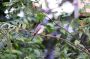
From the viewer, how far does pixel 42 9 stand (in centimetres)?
158

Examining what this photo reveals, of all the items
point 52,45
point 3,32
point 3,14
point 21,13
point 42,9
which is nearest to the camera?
point 3,32

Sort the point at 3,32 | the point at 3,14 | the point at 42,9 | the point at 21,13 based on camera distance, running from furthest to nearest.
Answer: the point at 3,14 < the point at 21,13 < the point at 42,9 < the point at 3,32

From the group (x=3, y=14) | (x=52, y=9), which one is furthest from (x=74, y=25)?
(x=3, y=14)

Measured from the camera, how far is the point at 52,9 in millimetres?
1543

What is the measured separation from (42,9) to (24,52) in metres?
0.32

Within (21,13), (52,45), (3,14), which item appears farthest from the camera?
(3,14)

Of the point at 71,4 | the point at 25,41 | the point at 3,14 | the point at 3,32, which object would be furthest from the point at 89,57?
the point at 3,14

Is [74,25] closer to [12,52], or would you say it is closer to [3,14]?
[12,52]

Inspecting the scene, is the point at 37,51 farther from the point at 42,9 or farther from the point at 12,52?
the point at 42,9

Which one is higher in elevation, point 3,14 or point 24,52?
point 3,14

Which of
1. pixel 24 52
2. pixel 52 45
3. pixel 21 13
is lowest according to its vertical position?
pixel 24 52

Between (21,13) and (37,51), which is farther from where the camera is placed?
(21,13)

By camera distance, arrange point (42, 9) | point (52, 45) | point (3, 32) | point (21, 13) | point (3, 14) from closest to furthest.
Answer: point (3, 32) → point (52, 45) → point (42, 9) → point (21, 13) → point (3, 14)

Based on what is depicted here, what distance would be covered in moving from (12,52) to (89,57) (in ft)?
1.59
